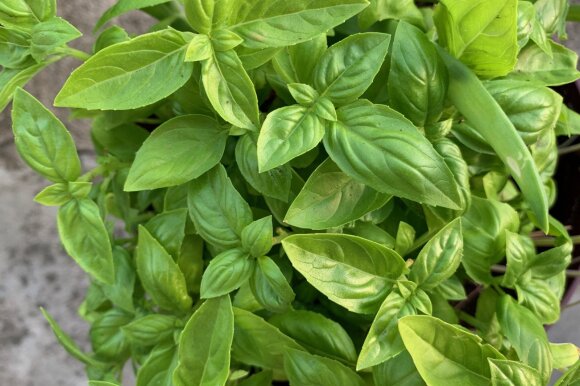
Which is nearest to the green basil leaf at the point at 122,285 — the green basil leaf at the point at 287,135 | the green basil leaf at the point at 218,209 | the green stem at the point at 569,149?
the green basil leaf at the point at 218,209

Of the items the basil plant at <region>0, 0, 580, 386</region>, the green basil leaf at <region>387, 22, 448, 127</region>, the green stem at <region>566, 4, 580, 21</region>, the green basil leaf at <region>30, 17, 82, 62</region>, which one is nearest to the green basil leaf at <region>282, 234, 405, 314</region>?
the basil plant at <region>0, 0, 580, 386</region>

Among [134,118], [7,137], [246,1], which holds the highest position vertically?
[246,1]

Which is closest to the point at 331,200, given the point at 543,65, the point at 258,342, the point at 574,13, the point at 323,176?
the point at 323,176

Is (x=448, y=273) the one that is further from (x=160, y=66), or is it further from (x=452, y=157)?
(x=160, y=66)

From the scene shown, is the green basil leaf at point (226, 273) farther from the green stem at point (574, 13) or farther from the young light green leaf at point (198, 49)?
the green stem at point (574, 13)

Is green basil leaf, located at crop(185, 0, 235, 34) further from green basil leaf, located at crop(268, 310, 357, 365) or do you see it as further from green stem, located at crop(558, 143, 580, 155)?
green stem, located at crop(558, 143, 580, 155)

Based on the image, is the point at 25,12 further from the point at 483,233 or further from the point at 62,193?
the point at 483,233

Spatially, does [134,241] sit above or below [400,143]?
below

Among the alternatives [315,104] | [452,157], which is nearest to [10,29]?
→ [315,104]
